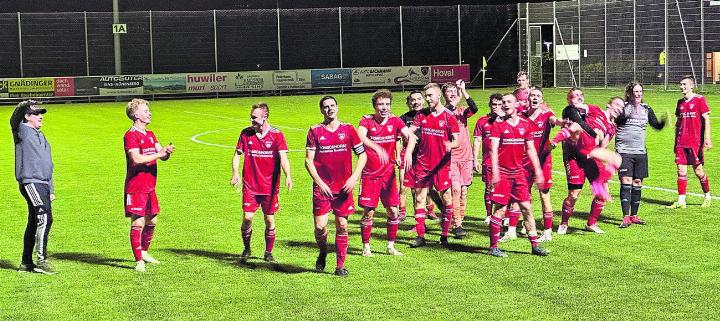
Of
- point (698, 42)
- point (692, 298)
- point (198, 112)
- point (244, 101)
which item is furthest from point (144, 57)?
point (692, 298)

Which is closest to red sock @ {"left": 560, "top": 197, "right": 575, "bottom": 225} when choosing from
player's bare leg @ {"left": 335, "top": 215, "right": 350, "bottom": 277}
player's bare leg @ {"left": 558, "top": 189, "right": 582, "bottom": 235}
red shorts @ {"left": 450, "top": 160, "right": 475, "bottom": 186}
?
player's bare leg @ {"left": 558, "top": 189, "right": 582, "bottom": 235}

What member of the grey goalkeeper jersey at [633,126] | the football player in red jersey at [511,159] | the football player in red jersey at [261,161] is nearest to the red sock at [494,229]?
the football player in red jersey at [511,159]

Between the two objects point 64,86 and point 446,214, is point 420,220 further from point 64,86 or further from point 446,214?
point 64,86

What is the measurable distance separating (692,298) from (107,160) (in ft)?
61.3

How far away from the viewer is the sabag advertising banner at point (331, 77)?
5441 cm

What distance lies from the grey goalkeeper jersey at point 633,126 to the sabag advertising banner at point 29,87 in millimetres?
39231

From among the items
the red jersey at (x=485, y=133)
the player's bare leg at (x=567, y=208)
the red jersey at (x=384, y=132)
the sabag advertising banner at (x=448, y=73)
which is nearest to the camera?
the red jersey at (x=384, y=132)

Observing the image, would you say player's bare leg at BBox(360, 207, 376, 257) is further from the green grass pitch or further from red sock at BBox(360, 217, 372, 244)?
the green grass pitch

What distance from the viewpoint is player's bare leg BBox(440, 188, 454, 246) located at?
13.8 metres

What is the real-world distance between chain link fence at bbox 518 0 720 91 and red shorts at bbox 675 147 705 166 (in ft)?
97.8

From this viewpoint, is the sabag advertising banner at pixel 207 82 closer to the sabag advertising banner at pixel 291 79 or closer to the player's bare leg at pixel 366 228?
the sabag advertising banner at pixel 291 79

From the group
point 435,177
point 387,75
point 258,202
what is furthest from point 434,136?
point 387,75

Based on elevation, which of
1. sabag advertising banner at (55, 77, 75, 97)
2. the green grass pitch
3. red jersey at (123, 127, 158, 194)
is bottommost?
the green grass pitch

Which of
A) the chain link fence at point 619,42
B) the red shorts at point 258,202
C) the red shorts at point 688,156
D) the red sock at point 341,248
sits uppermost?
the chain link fence at point 619,42
